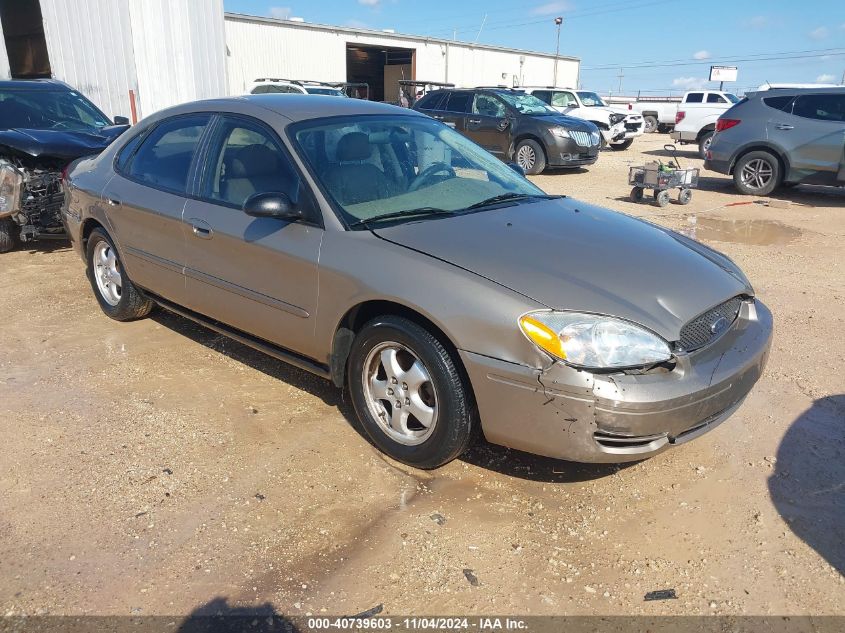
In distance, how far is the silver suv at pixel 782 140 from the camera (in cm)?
1035

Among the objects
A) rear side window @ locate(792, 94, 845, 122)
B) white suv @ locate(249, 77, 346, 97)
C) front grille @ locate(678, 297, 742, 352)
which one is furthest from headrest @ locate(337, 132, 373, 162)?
white suv @ locate(249, 77, 346, 97)

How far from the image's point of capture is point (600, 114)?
20188 millimetres

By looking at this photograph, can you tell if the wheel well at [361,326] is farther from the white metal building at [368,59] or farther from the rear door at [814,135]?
the white metal building at [368,59]

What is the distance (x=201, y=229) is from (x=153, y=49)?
11.1m

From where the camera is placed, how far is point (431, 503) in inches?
115

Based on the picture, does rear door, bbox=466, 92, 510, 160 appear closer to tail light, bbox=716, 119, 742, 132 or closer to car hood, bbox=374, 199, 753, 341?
tail light, bbox=716, 119, 742, 132

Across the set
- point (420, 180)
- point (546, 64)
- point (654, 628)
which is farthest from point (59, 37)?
point (546, 64)

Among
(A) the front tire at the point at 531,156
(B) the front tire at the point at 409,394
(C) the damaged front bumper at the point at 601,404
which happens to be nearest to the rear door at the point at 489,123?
(A) the front tire at the point at 531,156

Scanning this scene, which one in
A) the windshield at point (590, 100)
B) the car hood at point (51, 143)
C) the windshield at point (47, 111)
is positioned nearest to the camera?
the car hood at point (51, 143)

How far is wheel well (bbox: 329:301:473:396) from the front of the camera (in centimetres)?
286

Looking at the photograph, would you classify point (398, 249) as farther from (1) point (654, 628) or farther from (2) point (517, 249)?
(1) point (654, 628)

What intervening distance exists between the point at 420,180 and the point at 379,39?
104ft

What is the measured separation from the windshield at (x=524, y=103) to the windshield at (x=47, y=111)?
8355 millimetres

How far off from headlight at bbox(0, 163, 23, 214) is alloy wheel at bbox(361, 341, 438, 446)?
16.7 feet
